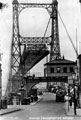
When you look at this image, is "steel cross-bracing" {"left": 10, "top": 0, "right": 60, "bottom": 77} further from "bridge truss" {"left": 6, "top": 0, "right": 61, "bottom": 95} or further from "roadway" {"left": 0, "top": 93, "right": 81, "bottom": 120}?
"roadway" {"left": 0, "top": 93, "right": 81, "bottom": 120}

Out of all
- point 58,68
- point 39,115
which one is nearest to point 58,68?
point 58,68

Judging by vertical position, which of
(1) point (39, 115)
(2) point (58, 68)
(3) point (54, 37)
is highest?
(3) point (54, 37)

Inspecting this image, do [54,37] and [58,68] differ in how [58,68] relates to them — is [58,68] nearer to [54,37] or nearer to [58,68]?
[58,68]

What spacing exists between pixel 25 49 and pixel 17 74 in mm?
5984

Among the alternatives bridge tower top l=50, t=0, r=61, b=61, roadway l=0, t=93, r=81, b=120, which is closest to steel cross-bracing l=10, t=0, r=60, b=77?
bridge tower top l=50, t=0, r=61, b=61

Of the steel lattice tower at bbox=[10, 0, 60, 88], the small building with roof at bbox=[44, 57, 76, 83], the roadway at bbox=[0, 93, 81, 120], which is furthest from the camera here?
the small building with roof at bbox=[44, 57, 76, 83]

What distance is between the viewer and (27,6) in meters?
59.2

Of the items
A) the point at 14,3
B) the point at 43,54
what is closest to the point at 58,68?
the point at 43,54

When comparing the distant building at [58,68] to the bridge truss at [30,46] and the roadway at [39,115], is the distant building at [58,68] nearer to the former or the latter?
the bridge truss at [30,46]

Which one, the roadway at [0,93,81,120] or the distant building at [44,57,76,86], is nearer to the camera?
the roadway at [0,93,81,120]

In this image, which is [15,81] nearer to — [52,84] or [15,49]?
[15,49]

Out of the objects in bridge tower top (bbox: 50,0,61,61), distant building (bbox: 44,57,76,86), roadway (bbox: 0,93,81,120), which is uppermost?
bridge tower top (bbox: 50,0,61,61)

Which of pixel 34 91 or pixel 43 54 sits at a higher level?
pixel 43 54

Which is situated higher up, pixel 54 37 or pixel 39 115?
pixel 54 37
